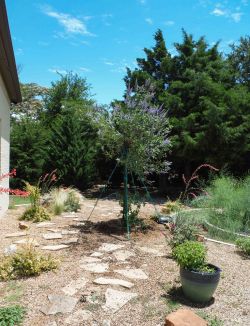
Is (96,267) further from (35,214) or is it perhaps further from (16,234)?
(35,214)

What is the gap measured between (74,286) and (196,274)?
1.42 metres

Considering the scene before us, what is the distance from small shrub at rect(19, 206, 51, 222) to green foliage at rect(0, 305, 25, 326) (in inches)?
178

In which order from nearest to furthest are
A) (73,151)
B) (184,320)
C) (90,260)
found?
(184,320)
(90,260)
(73,151)

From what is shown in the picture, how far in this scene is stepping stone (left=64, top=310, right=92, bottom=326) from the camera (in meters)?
3.37

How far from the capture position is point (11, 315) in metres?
3.34

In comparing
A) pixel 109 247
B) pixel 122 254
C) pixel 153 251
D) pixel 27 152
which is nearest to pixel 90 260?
pixel 122 254

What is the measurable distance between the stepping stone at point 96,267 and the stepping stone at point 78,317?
45.2 inches

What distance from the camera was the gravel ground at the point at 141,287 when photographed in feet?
11.7

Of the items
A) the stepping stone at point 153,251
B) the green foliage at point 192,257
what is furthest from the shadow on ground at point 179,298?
the stepping stone at point 153,251

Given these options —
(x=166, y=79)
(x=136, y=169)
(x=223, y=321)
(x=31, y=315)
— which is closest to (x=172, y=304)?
(x=223, y=321)

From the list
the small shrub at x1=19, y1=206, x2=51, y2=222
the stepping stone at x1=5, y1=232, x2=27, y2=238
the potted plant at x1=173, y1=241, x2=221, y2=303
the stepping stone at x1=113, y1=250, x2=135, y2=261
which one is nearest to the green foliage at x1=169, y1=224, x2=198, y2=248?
the stepping stone at x1=113, y1=250, x2=135, y2=261

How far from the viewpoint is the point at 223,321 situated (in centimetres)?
353

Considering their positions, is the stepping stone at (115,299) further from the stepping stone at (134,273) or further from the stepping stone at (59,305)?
the stepping stone at (134,273)

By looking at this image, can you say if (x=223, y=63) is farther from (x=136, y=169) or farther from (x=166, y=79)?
(x=136, y=169)
